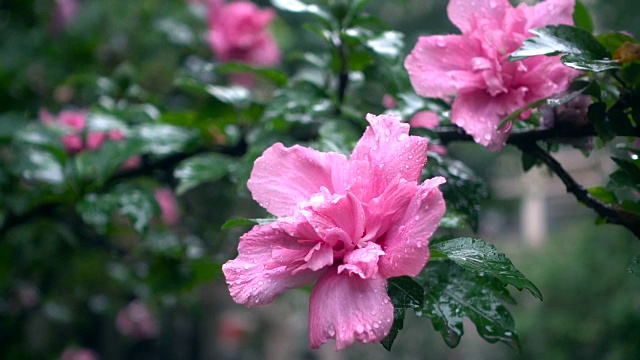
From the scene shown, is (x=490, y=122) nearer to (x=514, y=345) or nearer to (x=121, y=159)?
(x=514, y=345)

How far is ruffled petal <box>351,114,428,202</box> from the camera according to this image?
0.52 meters

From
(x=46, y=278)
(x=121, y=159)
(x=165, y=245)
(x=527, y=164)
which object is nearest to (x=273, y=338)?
(x=46, y=278)

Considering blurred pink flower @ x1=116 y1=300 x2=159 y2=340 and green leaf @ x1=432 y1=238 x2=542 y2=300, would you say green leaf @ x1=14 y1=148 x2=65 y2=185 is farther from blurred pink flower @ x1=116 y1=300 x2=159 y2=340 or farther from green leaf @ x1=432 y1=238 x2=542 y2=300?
blurred pink flower @ x1=116 y1=300 x2=159 y2=340

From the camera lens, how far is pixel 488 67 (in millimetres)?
629

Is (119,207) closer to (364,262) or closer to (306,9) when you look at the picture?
(306,9)

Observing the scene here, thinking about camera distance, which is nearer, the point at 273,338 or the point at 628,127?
the point at 628,127

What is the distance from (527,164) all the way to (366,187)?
254mm

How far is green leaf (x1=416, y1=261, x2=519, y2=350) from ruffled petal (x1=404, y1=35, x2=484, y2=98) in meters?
0.17

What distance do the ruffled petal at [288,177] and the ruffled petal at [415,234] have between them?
0.08 metres

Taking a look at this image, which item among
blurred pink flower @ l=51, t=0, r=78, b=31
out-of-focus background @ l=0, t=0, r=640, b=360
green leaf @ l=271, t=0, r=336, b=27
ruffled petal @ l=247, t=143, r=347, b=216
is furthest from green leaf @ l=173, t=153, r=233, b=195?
blurred pink flower @ l=51, t=0, r=78, b=31

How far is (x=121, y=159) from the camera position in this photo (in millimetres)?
1006

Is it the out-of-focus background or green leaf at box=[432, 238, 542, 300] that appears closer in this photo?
green leaf at box=[432, 238, 542, 300]

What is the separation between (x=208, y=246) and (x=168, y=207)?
40cm

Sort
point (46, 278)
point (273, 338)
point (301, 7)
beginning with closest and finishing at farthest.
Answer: point (301, 7) < point (46, 278) < point (273, 338)
